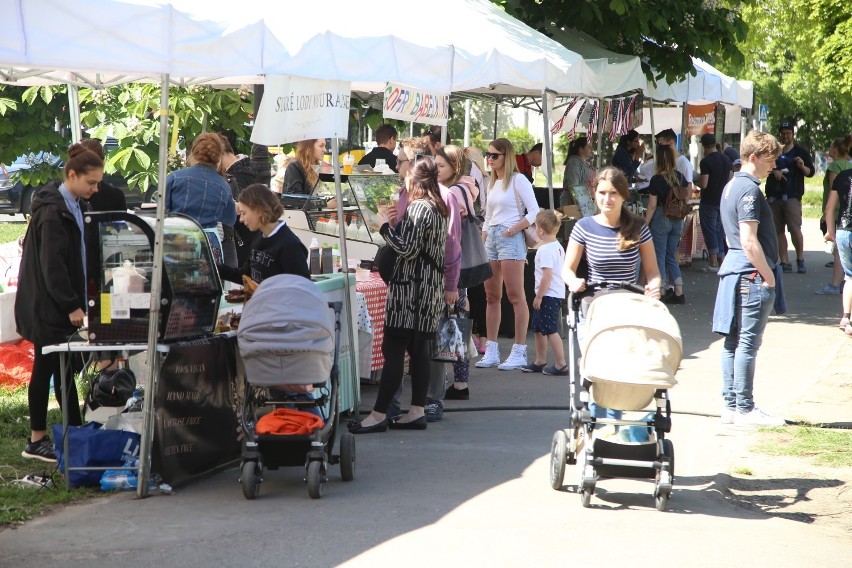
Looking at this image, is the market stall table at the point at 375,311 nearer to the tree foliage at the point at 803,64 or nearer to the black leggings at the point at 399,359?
the black leggings at the point at 399,359

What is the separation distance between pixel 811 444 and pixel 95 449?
Result: 15.1 ft

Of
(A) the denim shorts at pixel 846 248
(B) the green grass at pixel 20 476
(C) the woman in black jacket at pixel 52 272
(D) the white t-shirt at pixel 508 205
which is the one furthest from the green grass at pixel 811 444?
(C) the woman in black jacket at pixel 52 272

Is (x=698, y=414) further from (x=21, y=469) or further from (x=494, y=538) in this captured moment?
(x=21, y=469)

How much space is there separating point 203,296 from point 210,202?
6.84 feet

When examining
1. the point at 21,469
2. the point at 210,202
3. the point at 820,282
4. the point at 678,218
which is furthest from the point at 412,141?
the point at 820,282

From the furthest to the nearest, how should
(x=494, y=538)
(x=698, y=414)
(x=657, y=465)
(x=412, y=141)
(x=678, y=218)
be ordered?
(x=678, y=218), (x=412, y=141), (x=698, y=414), (x=657, y=465), (x=494, y=538)

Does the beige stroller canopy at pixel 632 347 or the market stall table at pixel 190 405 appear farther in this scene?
the market stall table at pixel 190 405

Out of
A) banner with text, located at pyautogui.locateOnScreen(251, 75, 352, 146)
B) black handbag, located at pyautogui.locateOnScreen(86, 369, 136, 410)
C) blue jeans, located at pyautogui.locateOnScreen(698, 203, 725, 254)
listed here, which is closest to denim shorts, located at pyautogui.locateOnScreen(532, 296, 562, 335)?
banner with text, located at pyautogui.locateOnScreen(251, 75, 352, 146)

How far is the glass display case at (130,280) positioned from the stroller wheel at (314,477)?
1038 millimetres

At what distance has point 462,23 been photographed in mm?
10164

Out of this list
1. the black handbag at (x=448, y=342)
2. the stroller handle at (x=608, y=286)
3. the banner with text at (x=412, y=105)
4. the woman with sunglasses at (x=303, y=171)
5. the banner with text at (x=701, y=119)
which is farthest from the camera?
the banner with text at (x=701, y=119)

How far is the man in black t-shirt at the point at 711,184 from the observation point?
16469mm

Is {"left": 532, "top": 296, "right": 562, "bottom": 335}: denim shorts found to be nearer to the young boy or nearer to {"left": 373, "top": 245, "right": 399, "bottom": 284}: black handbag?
the young boy

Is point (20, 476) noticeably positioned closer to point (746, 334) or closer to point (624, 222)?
point (624, 222)
